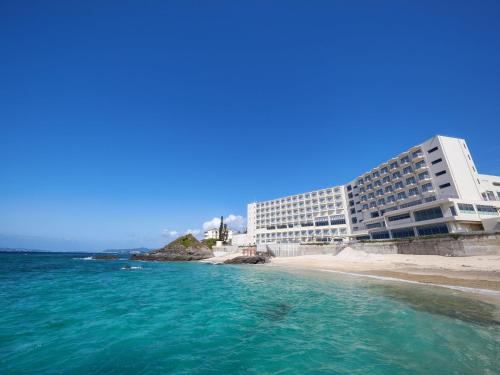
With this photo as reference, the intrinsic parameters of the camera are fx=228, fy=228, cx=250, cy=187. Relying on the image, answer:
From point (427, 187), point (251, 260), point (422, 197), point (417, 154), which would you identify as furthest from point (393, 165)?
point (251, 260)

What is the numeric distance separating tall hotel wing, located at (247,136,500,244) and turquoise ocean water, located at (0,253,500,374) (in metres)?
36.0

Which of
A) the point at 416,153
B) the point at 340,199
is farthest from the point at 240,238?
the point at 416,153

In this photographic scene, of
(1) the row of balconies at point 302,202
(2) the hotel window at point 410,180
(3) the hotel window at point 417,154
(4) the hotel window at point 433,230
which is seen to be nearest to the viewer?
(4) the hotel window at point 433,230

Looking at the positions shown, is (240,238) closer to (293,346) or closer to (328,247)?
(328,247)

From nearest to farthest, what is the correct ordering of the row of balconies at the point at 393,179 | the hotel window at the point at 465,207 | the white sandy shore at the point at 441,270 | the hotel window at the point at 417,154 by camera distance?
the white sandy shore at the point at 441,270
the hotel window at the point at 465,207
the row of balconies at the point at 393,179
the hotel window at the point at 417,154

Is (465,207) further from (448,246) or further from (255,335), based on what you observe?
(255,335)

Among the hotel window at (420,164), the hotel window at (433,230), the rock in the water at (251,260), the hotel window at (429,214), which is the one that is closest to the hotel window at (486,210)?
the hotel window at (429,214)

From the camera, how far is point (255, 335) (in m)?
11.4

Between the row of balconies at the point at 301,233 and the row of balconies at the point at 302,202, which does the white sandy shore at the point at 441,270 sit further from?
the row of balconies at the point at 302,202

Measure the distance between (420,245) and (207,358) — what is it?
149 feet

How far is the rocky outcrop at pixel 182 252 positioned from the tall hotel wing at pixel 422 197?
4513 cm

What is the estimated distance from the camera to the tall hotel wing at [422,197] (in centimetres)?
4472

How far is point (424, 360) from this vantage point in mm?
8484

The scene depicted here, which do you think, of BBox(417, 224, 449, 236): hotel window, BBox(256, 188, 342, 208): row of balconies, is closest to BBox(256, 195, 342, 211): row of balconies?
BBox(256, 188, 342, 208): row of balconies
